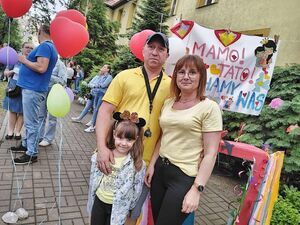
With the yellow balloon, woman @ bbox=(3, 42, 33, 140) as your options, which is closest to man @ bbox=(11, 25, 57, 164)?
woman @ bbox=(3, 42, 33, 140)

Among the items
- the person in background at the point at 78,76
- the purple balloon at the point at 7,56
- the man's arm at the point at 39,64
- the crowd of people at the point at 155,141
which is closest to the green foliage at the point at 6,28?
the purple balloon at the point at 7,56

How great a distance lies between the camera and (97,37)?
17.4 m

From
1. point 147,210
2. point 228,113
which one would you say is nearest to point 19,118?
point 147,210

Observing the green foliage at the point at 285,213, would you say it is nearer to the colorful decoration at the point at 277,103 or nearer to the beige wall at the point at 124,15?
the colorful decoration at the point at 277,103

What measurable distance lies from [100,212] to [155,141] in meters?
0.69

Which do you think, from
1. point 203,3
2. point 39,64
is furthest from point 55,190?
point 203,3

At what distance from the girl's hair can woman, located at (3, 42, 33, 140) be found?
3.20 metres

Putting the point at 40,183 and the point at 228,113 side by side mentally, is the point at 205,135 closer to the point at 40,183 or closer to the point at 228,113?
the point at 40,183

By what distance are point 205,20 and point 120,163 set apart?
9597 millimetres

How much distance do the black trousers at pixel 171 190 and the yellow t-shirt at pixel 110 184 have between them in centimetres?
31

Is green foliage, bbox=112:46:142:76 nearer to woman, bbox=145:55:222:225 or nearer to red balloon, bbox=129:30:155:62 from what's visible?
red balloon, bbox=129:30:155:62

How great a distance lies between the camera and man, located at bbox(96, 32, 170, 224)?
216cm

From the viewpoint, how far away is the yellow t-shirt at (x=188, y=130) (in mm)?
1894

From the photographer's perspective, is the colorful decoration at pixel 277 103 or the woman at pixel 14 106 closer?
the colorful decoration at pixel 277 103
